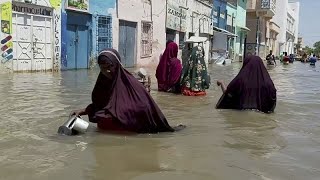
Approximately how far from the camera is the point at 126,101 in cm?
494

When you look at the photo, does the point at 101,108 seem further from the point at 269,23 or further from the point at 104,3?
the point at 269,23

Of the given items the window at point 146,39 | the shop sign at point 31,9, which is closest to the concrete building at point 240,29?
the window at point 146,39

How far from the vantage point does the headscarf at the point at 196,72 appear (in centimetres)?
976

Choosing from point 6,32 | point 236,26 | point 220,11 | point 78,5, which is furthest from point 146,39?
point 236,26

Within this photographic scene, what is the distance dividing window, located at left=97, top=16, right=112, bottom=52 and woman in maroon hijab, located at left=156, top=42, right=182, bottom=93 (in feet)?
29.7

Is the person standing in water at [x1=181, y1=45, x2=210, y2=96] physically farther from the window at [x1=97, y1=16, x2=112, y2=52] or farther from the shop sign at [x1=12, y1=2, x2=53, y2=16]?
the window at [x1=97, y1=16, x2=112, y2=52]

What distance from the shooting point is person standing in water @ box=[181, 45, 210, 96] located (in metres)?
9.76

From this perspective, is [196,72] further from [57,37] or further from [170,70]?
[57,37]

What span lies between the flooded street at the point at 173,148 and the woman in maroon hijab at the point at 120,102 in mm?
145

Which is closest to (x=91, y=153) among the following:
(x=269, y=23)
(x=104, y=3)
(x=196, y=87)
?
(x=196, y=87)

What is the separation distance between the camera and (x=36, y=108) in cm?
725

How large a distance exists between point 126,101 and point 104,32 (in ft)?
48.6

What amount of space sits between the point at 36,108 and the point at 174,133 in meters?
2.85

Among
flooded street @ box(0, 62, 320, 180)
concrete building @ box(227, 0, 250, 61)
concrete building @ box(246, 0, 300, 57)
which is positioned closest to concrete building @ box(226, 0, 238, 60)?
concrete building @ box(227, 0, 250, 61)
